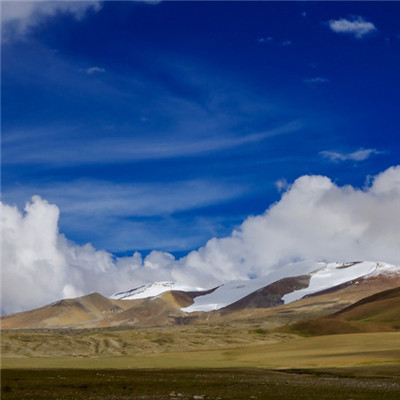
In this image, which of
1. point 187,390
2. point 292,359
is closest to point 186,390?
point 187,390

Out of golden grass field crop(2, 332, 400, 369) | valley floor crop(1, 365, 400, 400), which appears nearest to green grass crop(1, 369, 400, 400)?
valley floor crop(1, 365, 400, 400)

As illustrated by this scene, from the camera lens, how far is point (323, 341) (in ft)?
441

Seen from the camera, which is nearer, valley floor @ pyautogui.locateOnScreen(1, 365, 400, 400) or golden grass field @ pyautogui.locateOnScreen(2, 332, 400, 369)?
valley floor @ pyautogui.locateOnScreen(1, 365, 400, 400)

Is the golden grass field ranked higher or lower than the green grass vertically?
lower

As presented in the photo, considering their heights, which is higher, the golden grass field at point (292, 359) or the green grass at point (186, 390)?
the green grass at point (186, 390)

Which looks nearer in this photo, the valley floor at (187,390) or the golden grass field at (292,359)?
the valley floor at (187,390)

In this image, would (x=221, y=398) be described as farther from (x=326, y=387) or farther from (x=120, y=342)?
(x=120, y=342)

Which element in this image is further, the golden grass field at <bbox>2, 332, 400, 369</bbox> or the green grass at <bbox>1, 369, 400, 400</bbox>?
the golden grass field at <bbox>2, 332, 400, 369</bbox>

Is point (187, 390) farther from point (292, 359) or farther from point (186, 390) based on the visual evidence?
point (292, 359)

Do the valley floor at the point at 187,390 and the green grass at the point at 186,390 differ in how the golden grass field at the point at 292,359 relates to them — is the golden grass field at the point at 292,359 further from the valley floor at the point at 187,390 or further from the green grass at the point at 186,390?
the green grass at the point at 186,390

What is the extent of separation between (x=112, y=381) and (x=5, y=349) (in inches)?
4360

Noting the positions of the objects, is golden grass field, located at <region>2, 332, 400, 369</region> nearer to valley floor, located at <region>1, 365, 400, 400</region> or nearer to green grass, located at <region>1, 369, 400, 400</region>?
valley floor, located at <region>1, 365, 400, 400</region>

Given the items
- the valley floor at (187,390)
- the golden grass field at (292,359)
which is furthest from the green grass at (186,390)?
the golden grass field at (292,359)

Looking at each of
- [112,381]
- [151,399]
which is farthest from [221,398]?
[112,381]
